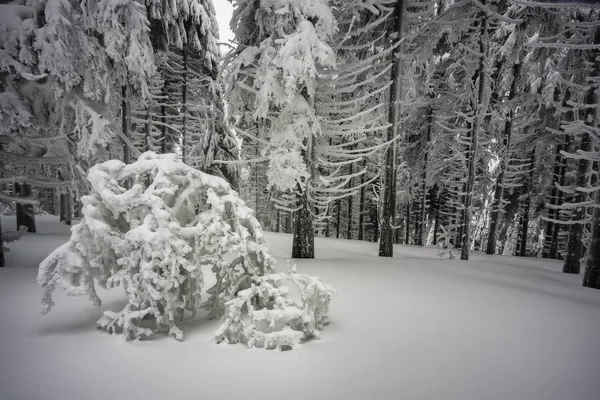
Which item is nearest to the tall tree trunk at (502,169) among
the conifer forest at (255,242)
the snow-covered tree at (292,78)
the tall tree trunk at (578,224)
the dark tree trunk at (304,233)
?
the conifer forest at (255,242)

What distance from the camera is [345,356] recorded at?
3566 mm

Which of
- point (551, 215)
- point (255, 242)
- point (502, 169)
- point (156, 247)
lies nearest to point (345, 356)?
point (255, 242)

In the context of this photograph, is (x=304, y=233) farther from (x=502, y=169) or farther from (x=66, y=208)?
(x=66, y=208)

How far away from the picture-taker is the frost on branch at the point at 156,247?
3744 millimetres

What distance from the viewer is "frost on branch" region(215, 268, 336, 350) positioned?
3.75 metres

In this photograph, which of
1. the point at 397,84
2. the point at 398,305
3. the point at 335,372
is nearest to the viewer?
the point at 335,372

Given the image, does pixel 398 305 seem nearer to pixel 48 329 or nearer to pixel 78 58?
pixel 48 329

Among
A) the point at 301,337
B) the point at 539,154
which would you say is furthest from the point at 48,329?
the point at 539,154

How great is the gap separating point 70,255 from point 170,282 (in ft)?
3.91

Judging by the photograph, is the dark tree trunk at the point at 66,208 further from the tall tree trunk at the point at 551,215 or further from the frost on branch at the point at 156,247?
the tall tree trunk at the point at 551,215

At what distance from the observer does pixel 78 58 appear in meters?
A: 7.48

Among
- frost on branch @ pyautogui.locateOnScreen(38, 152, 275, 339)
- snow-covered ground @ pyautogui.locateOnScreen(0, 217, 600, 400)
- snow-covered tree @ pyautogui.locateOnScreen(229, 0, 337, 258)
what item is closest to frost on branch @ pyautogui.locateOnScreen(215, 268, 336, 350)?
snow-covered ground @ pyautogui.locateOnScreen(0, 217, 600, 400)

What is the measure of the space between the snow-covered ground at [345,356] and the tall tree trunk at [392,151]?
4711 millimetres

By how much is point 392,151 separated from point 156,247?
8307mm
